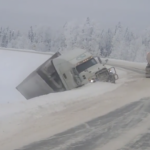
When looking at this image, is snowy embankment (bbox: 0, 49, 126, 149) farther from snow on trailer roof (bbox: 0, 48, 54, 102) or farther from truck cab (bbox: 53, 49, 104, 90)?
truck cab (bbox: 53, 49, 104, 90)

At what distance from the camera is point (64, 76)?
18922mm

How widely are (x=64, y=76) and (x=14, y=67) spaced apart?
1110cm

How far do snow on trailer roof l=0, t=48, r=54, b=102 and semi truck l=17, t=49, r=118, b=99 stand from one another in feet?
4.49

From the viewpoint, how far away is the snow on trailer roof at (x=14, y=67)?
22277 millimetres

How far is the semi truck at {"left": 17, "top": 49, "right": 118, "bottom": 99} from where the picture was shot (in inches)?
740

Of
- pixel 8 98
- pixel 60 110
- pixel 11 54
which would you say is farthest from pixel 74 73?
pixel 11 54

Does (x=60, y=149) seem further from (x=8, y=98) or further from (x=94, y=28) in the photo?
(x=94, y=28)

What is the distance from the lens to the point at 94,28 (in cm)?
7819

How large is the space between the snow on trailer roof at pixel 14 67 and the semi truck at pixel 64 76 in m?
1.37

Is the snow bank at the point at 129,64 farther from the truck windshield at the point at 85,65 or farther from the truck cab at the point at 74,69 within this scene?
the truck cab at the point at 74,69

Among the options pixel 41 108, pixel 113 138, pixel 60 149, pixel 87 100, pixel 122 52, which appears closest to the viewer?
pixel 60 149

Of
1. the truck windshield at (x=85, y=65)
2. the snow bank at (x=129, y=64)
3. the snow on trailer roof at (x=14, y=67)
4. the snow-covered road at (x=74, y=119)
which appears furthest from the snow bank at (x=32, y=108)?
the snow bank at (x=129, y=64)

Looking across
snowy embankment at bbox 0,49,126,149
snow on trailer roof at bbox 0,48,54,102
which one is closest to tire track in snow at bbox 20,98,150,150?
snowy embankment at bbox 0,49,126,149

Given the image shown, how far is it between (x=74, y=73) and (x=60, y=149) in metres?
11.4
